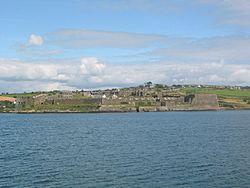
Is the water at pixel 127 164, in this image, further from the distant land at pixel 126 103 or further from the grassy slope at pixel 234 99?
the grassy slope at pixel 234 99

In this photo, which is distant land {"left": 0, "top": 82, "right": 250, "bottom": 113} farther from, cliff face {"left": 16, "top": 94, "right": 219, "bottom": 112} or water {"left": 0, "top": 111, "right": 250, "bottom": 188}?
water {"left": 0, "top": 111, "right": 250, "bottom": 188}

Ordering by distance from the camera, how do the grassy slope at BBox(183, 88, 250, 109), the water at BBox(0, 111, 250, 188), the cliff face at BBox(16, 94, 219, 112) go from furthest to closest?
the grassy slope at BBox(183, 88, 250, 109)
the cliff face at BBox(16, 94, 219, 112)
the water at BBox(0, 111, 250, 188)

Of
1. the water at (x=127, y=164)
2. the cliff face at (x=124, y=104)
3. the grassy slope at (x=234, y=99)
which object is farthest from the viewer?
the grassy slope at (x=234, y=99)

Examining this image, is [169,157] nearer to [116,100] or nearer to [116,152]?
[116,152]

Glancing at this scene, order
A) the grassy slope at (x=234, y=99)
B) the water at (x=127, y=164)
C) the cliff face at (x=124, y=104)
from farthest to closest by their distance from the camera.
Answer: the grassy slope at (x=234, y=99)
the cliff face at (x=124, y=104)
the water at (x=127, y=164)

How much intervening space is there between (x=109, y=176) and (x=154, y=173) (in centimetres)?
236

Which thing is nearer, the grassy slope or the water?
the water

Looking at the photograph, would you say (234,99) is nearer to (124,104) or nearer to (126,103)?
(126,103)

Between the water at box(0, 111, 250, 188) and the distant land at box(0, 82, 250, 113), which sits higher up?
the distant land at box(0, 82, 250, 113)

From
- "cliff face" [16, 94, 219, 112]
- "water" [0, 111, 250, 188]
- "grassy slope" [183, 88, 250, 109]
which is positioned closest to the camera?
"water" [0, 111, 250, 188]

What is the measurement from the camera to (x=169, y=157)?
28.1m

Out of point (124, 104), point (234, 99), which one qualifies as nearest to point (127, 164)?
point (124, 104)

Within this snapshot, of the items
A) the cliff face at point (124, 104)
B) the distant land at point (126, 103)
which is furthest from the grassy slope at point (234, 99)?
the cliff face at point (124, 104)

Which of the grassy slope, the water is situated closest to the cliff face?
the grassy slope
